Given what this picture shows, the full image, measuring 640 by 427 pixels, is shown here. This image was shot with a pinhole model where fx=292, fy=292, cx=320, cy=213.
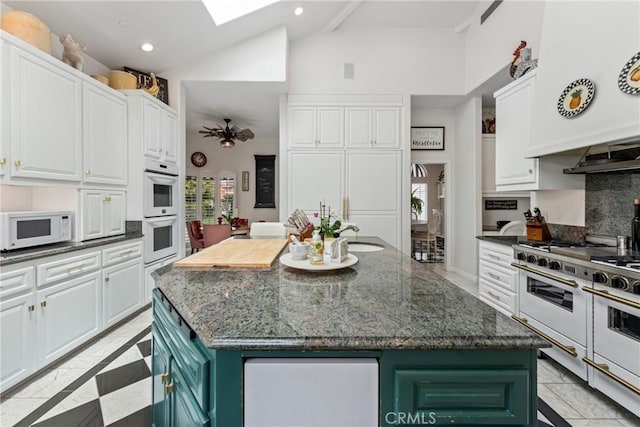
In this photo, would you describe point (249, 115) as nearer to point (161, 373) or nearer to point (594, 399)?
point (161, 373)

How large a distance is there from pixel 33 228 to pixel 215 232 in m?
3.63

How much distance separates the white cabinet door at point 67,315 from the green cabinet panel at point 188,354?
4.97 feet

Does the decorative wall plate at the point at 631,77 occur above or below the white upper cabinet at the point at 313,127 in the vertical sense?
below

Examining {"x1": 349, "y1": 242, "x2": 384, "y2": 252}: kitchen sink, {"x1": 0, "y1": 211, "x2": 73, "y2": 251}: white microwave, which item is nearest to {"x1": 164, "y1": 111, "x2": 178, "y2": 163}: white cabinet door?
{"x1": 0, "y1": 211, "x2": 73, "y2": 251}: white microwave

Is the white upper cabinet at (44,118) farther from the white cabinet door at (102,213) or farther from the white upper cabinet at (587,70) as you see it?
the white upper cabinet at (587,70)

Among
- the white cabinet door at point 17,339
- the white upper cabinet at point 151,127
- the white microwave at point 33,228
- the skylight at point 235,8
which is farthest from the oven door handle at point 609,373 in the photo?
the skylight at point 235,8

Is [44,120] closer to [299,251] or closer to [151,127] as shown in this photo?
[151,127]

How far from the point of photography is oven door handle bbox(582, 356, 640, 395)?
60.6 inches

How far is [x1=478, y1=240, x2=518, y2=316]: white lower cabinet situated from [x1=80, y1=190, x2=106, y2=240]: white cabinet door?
357cm

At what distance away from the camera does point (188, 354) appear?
0.90 m

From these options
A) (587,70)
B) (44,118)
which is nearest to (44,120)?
(44,118)

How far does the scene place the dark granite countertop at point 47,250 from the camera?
1.83 m

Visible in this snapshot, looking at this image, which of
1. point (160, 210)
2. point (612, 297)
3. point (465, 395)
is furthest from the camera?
point (160, 210)

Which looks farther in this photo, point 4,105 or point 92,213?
point 92,213
